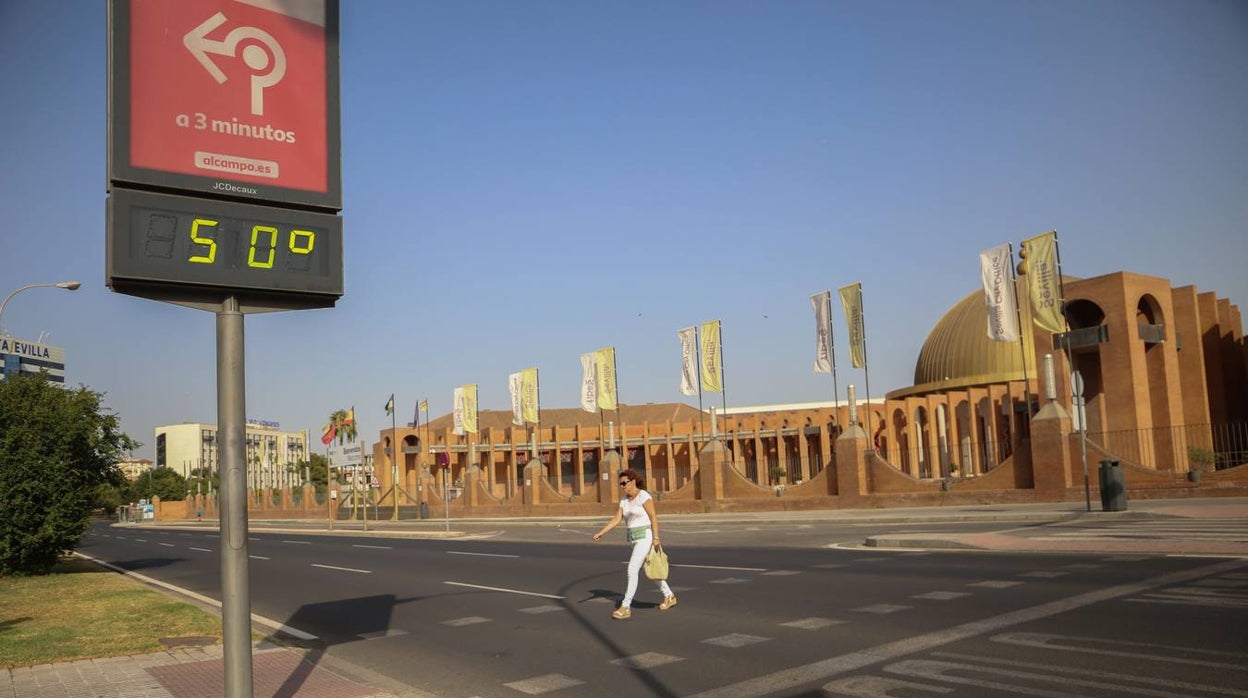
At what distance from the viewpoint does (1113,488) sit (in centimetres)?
2495

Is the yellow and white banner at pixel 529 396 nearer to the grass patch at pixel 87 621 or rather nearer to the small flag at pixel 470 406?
the small flag at pixel 470 406

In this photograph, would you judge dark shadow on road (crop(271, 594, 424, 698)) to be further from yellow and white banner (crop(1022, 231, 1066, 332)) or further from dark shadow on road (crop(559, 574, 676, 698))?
yellow and white banner (crop(1022, 231, 1066, 332))

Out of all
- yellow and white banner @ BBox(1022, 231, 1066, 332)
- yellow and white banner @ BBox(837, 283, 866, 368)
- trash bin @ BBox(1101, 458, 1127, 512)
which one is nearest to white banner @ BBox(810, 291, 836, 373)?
yellow and white banner @ BBox(837, 283, 866, 368)

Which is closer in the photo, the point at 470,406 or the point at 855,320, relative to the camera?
the point at 855,320

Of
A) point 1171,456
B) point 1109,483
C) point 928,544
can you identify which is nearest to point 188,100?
point 928,544

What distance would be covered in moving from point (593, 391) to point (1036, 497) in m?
26.8

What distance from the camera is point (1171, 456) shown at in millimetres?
40438

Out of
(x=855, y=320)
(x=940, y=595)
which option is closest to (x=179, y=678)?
(x=940, y=595)

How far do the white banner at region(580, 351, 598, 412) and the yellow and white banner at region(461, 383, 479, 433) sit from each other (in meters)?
10.4

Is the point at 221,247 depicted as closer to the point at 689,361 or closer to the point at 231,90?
the point at 231,90

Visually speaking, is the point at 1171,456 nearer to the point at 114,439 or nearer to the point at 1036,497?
the point at 1036,497

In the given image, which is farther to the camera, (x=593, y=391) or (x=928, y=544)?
(x=593, y=391)

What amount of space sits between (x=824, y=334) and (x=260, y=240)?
37.3m

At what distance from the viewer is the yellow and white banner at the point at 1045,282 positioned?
33.2 meters
